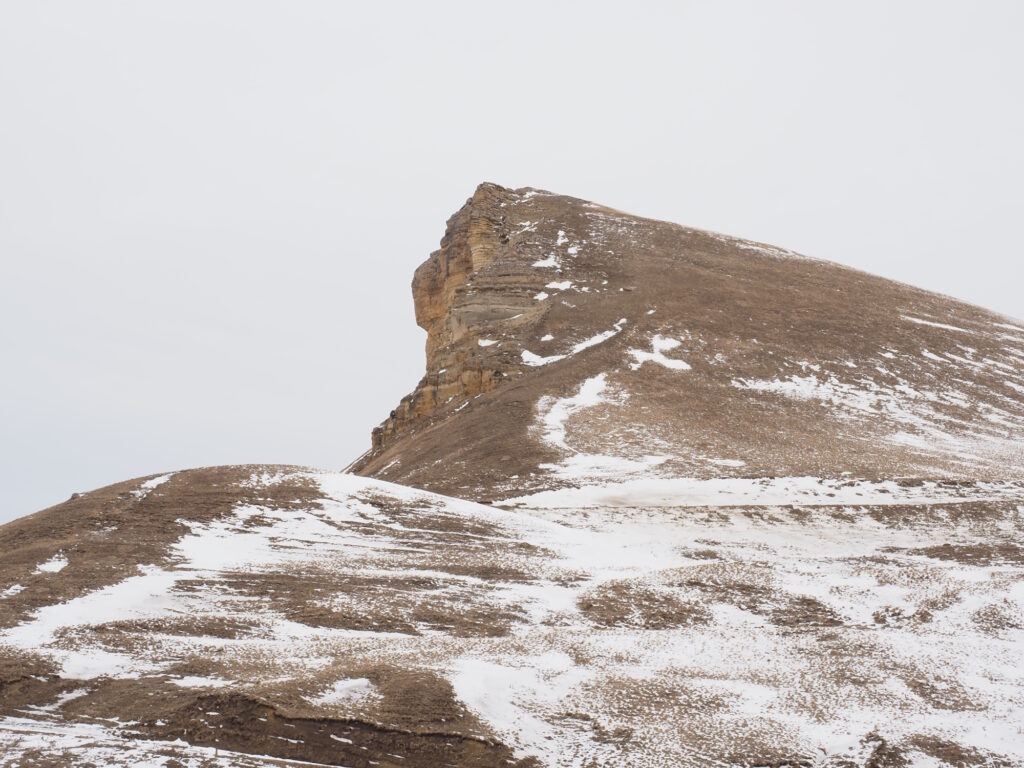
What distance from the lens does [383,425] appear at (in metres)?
55.5

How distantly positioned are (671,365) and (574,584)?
28.6 metres

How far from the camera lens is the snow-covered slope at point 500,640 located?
557 inches

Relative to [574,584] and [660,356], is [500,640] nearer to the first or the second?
[574,584]

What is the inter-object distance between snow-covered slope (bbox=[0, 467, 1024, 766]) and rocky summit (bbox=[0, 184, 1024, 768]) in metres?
0.08

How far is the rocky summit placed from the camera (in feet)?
47.2

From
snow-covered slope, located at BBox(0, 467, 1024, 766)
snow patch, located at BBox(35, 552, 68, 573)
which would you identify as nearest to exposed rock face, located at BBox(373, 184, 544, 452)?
snow-covered slope, located at BBox(0, 467, 1024, 766)

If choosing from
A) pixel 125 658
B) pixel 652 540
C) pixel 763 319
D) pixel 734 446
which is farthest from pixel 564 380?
pixel 125 658

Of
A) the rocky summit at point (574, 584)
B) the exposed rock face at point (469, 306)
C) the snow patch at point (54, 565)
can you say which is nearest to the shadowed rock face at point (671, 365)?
the exposed rock face at point (469, 306)

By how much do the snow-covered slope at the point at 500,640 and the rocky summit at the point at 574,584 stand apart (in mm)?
79

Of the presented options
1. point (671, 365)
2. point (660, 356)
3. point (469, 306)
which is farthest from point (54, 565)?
point (469, 306)

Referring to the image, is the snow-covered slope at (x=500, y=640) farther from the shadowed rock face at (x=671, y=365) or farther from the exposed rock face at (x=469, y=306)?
the exposed rock face at (x=469, y=306)

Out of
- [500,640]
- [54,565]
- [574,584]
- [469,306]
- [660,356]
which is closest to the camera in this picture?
[500,640]

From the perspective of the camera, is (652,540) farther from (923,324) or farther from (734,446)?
(923,324)

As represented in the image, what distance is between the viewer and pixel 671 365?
50625 millimetres
